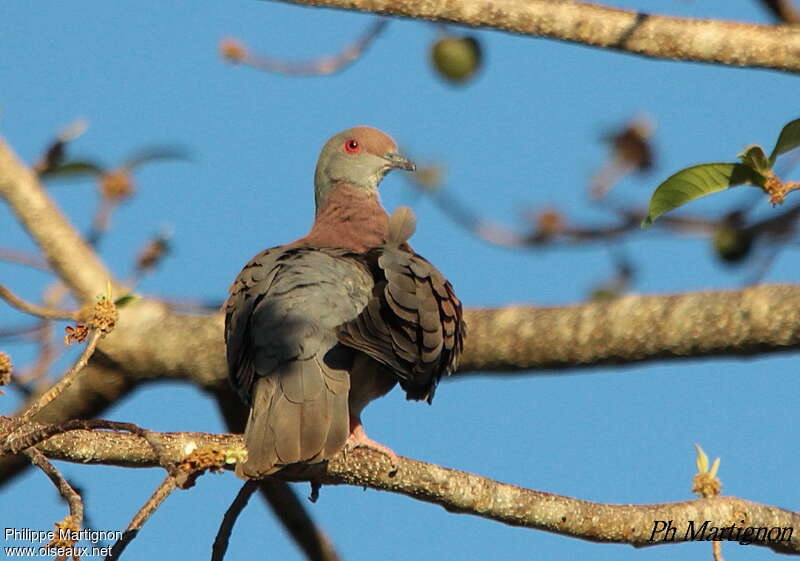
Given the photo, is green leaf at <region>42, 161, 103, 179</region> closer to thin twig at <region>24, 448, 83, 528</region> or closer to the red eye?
the red eye

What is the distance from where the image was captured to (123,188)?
16.9ft

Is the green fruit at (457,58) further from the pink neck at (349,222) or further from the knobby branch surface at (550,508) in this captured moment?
the knobby branch surface at (550,508)

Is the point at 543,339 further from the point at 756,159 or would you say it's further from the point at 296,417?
the point at 756,159

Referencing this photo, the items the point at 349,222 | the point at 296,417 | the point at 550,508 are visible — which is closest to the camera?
the point at 550,508

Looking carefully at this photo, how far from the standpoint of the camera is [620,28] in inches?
156

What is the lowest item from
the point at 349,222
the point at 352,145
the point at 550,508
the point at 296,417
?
the point at 550,508

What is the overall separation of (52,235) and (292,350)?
1.71 m

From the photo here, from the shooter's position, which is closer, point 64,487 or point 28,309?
point 64,487

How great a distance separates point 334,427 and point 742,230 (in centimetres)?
Result: 196

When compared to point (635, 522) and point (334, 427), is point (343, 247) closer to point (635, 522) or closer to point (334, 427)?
point (334, 427)

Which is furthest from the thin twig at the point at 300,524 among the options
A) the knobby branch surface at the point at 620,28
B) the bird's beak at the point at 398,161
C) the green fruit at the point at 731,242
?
the knobby branch surface at the point at 620,28

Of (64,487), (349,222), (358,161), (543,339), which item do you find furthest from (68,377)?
(358,161)

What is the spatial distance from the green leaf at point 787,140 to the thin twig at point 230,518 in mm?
1813

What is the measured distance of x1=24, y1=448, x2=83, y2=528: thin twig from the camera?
254 centimetres
